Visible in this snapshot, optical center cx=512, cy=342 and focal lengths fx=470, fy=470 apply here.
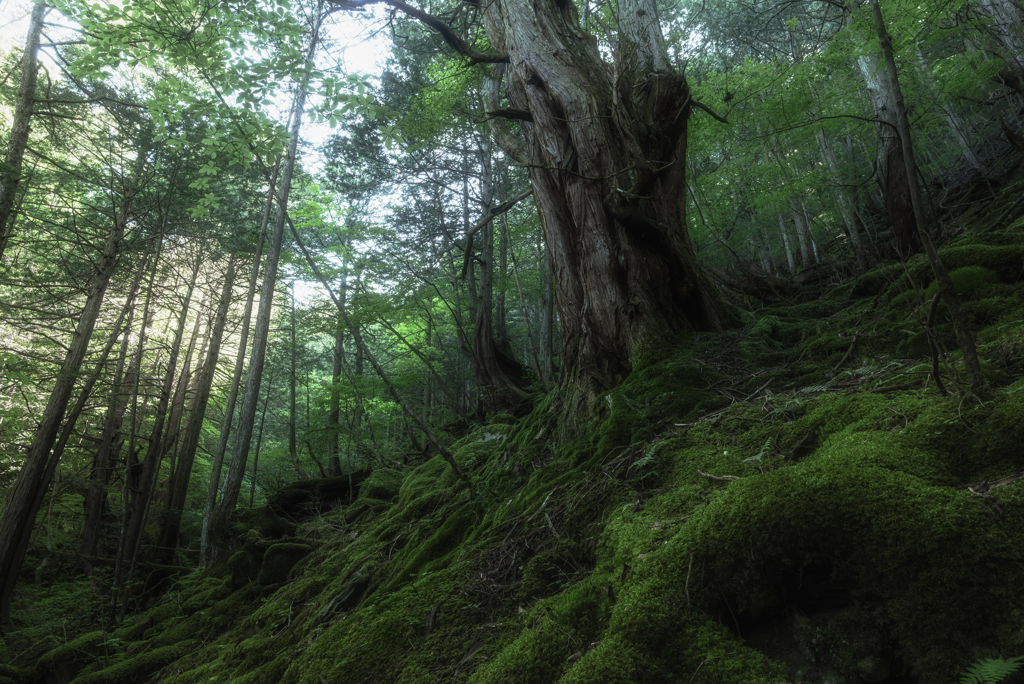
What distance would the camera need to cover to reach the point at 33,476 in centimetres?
631

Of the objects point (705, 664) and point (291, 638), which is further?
point (291, 638)

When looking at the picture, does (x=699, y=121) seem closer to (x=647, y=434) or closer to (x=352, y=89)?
(x=352, y=89)

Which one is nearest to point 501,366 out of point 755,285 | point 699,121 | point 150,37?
point 755,285

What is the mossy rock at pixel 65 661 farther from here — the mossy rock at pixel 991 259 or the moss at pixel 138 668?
the mossy rock at pixel 991 259

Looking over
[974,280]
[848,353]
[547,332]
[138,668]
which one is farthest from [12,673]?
[974,280]

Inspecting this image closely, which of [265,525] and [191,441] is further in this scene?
[191,441]

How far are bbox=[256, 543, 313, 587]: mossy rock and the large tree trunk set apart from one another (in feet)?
15.1

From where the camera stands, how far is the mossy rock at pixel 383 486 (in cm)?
804

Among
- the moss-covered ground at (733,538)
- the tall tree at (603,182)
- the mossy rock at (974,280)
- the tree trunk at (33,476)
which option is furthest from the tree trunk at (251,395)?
the mossy rock at (974,280)

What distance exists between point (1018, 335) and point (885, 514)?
1735 mm

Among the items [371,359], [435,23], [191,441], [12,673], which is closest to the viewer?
[371,359]

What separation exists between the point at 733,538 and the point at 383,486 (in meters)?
7.38

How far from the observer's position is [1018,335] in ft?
7.83

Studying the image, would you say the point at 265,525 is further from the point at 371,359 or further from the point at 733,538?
the point at 733,538
